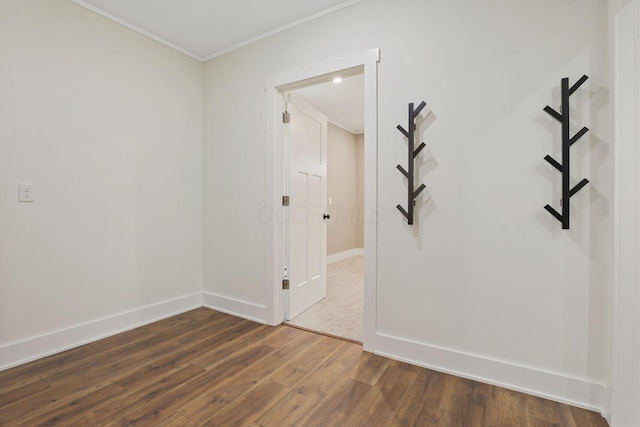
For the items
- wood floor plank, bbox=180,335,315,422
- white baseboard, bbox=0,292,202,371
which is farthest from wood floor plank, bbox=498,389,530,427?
white baseboard, bbox=0,292,202,371

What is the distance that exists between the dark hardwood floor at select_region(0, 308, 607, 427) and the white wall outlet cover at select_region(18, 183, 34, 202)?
1.08m

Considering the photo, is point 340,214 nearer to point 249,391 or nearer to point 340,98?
point 340,98

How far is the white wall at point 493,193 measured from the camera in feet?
5.01

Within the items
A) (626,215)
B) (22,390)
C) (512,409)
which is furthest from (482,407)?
Answer: (22,390)

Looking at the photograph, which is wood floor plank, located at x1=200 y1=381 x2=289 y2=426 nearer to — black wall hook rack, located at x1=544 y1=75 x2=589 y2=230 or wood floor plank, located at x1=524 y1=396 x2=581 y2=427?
wood floor plank, located at x1=524 y1=396 x2=581 y2=427

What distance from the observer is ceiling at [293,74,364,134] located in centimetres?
362

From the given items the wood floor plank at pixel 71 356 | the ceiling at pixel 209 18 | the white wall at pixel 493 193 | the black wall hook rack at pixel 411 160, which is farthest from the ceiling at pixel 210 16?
the wood floor plank at pixel 71 356

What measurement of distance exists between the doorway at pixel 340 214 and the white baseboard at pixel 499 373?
15.4 inches

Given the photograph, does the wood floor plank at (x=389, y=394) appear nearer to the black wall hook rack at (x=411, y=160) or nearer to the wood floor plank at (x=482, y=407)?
the wood floor plank at (x=482, y=407)

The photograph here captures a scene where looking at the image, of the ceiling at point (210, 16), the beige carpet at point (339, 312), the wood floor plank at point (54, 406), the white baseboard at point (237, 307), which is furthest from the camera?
the white baseboard at point (237, 307)

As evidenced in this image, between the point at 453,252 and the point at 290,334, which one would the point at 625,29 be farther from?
the point at 290,334

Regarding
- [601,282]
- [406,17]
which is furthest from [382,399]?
[406,17]

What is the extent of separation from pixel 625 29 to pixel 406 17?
44.3 inches

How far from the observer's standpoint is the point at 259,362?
6.50ft
